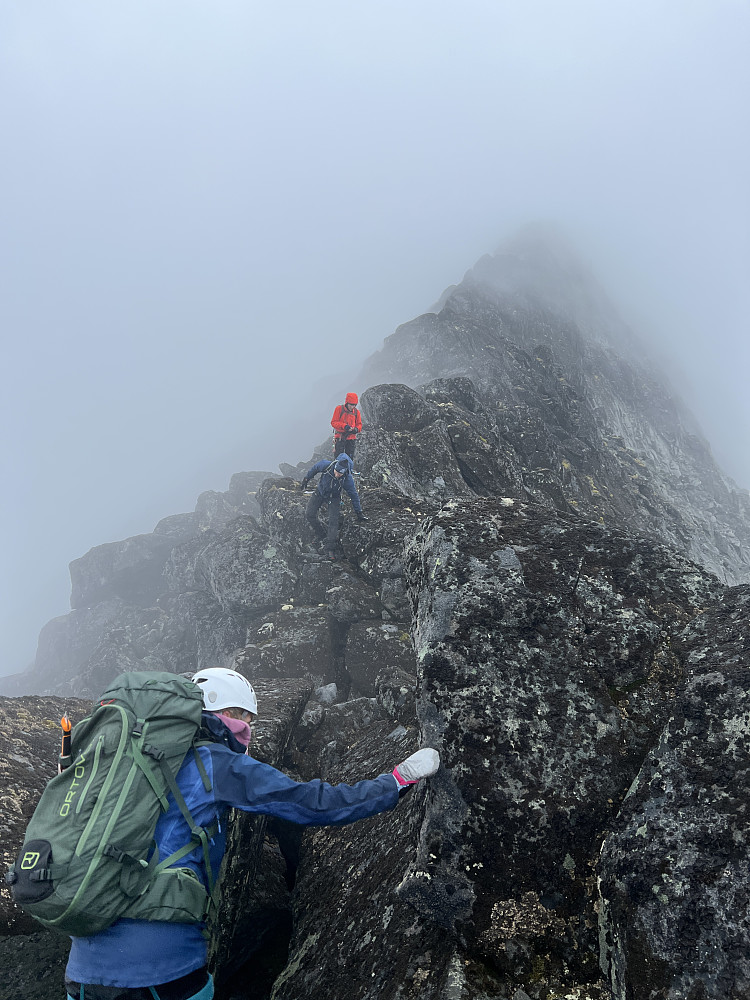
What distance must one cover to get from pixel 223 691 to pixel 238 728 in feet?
1.83

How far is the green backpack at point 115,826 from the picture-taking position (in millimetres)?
4312

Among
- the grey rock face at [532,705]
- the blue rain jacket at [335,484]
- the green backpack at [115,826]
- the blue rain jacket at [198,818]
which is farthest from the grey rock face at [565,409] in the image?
the green backpack at [115,826]

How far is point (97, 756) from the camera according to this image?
15.5ft

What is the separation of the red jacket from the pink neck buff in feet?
61.6

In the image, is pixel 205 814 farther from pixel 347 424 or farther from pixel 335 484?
pixel 347 424

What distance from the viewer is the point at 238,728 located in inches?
251

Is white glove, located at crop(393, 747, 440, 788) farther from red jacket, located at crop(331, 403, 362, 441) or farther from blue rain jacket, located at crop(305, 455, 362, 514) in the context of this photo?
red jacket, located at crop(331, 403, 362, 441)

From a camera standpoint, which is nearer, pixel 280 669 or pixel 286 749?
pixel 286 749

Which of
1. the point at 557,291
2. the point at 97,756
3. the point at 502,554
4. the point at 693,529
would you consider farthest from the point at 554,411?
the point at 557,291

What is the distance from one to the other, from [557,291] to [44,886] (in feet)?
349

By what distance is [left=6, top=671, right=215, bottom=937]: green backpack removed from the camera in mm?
4312

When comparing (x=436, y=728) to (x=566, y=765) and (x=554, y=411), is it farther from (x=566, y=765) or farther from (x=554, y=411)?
(x=554, y=411)

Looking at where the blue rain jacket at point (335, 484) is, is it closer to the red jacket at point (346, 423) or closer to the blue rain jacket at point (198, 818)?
the red jacket at point (346, 423)

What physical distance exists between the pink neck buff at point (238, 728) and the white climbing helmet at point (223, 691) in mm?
163
